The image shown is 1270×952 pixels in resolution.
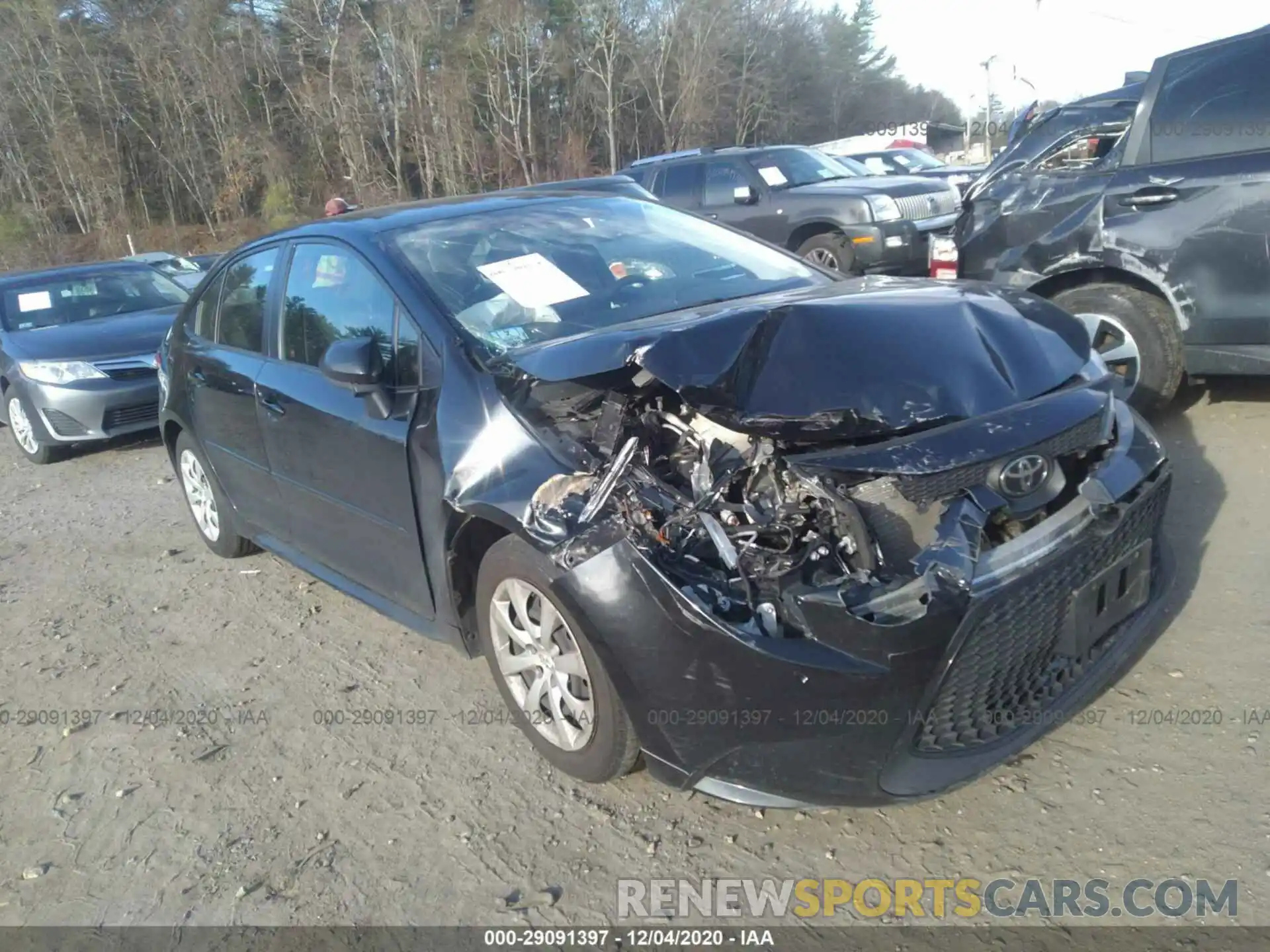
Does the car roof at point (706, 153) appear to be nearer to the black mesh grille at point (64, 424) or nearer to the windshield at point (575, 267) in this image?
the black mesh grille at point (64, 424)

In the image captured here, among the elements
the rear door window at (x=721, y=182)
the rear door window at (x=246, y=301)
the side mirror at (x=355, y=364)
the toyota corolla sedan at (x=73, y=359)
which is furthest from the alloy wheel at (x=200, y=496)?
the rear door window at (x=721, y=182)

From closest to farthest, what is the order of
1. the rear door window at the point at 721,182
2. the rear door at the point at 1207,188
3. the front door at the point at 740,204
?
the rear door at the point at 1207,188 → the front door at the point at 740,204 → the rear door window at the point at 721,182

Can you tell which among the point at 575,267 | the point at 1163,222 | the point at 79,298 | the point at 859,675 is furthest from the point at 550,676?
the point at 79,298

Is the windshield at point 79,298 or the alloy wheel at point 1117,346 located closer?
the alloy wheel at point 1117,346

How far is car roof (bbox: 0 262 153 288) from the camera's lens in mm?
9422

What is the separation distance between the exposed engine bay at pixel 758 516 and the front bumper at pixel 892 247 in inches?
292

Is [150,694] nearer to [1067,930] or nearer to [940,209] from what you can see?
[1067,930]

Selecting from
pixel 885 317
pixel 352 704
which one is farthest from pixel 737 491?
pixel 352 704

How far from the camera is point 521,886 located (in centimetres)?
272

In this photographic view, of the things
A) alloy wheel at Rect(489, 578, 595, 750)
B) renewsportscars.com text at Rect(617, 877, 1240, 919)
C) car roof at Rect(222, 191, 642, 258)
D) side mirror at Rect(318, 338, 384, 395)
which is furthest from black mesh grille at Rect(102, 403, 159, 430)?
renewsportscars.com text at Rect(617, 877, 1240, 919)

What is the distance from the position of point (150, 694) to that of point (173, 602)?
1013 millimetres

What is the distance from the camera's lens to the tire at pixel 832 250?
10164 millimetres

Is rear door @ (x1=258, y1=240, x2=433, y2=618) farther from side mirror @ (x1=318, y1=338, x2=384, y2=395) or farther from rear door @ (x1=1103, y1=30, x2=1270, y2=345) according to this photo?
rear door @ (x1=1103, y1=30, x2=1270, y2=345)

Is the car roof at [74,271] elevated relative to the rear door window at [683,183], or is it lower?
lower
